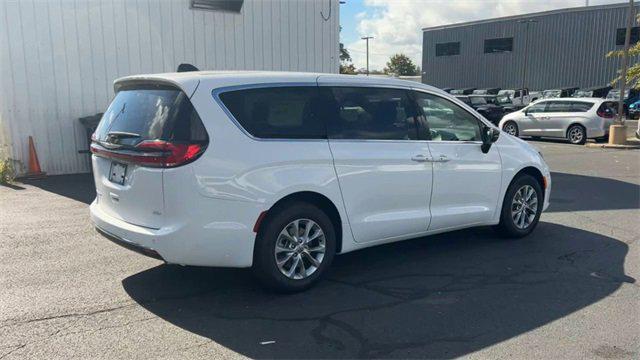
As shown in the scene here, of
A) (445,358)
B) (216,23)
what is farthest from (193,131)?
(216,23)

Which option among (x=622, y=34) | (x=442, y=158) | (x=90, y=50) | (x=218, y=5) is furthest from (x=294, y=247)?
(x=622, y=34)

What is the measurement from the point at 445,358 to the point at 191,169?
2127 millimetres

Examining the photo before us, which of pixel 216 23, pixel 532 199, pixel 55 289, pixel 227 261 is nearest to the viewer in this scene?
pixel 227 261

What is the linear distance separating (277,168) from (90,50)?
8286mm

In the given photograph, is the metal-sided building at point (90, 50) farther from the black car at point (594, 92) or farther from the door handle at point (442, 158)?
the black car at point (594, 92)

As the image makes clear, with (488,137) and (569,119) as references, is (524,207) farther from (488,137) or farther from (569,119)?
(569,119)

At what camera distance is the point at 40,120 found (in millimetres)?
10719

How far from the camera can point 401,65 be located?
97.6 metres

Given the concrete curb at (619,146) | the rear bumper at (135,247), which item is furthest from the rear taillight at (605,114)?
the rear bumper at (135,247)

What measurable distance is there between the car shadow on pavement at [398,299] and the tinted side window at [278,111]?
1.31 metres

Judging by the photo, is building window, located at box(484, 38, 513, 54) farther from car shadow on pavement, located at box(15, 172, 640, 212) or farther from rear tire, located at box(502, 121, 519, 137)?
car shadow on pavement, located at box(15, 172, 640, 212)

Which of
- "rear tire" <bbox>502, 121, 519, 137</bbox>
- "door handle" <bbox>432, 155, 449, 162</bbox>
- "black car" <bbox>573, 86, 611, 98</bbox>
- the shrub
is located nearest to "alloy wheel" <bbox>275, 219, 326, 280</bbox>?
"door handle" <bbox>432, 155, 449, 162</bbox>

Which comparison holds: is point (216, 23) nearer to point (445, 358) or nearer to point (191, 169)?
point (191, 169)

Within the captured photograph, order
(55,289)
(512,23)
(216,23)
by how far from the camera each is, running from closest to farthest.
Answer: (55,289) < (216,23) < (512,23)
